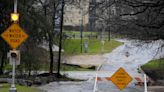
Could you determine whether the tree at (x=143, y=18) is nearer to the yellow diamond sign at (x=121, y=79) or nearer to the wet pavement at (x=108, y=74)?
the wet pavement at (x=108, y=74)

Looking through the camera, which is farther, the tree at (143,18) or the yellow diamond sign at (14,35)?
the tree at (143,18)

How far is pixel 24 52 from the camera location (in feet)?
135

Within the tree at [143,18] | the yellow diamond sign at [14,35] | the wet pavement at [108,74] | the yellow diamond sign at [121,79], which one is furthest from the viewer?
the wet pavement at [108,74]

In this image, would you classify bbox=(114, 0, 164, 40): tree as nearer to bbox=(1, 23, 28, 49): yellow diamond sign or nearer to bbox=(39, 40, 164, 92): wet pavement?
bbox=(39, 40, 164, 92): wet pavement

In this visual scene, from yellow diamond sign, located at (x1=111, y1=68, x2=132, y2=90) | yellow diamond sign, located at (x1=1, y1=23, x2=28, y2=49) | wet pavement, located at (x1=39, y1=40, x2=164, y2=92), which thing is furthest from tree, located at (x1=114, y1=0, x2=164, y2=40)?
yellow diamond sign, located at (x1=111, y1=68, x2=132, y2=90)

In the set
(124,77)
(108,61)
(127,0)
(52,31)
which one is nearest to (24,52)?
(52,31)

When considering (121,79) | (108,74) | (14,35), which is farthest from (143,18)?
(108,74)

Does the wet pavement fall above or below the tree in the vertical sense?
below

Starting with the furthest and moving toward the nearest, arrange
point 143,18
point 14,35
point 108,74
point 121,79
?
point 108,74
point 143,18
point 14,35
point 121,79

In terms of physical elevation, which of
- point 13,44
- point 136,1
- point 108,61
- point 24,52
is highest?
point 136,1

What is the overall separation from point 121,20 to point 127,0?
922 centimetres

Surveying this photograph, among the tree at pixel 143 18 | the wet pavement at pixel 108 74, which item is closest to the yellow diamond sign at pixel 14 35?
the tree at pixel 143 18

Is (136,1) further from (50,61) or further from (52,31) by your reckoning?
(50,61)

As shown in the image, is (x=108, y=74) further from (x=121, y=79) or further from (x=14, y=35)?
(x=121, y=79)
